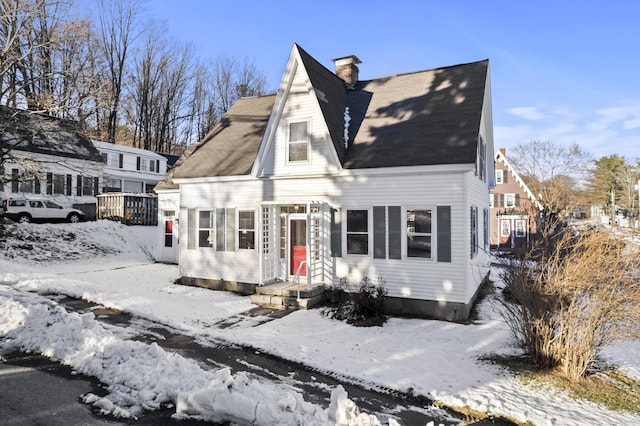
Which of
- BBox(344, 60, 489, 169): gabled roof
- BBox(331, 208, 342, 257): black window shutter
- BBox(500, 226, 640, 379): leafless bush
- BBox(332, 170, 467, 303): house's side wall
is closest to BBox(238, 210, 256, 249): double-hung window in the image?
BBox(331, 208, 342, 257): black window shutter

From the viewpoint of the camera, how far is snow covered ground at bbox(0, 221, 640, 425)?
4.93 m

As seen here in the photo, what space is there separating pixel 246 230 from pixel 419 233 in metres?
5.73

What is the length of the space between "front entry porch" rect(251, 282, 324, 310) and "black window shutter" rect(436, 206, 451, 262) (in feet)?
11.8

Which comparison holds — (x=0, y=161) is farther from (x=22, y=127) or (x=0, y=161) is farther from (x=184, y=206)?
(x=184, y=206)

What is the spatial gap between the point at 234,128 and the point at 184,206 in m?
3.71

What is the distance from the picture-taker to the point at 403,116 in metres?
12.4

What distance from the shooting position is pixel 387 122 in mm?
12539

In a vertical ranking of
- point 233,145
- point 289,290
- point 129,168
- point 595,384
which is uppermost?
point 129,168

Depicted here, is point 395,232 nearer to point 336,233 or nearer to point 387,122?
point 336,233

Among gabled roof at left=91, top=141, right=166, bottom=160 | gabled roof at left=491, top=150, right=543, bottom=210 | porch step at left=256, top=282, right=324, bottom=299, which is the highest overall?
gabled roof at left=91, top=141, right=166, bottom=160

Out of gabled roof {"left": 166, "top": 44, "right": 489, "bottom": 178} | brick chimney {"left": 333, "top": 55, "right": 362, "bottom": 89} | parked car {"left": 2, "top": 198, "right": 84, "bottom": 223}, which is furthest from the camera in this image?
parked car {"left": 2, "top": 198, "right": 84, "bottom": 223}

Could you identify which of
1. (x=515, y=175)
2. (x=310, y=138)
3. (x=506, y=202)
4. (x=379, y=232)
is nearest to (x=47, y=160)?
(x=310, y=138)

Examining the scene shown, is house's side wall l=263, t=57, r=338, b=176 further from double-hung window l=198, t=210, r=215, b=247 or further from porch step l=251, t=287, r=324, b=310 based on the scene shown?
porch step l=251, t=287, r=324, b=310

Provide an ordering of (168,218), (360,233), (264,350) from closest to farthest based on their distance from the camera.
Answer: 1. (264,350)
2. (360,233)
3. (168,218)
